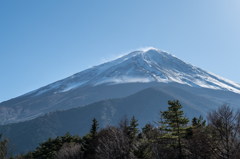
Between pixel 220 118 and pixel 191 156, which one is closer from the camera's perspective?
pixel 220 118

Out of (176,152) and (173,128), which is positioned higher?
(173,128)

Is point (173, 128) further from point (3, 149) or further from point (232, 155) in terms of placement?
point (3, 149)

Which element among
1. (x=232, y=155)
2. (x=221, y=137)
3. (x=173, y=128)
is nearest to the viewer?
(x=232, y=155)

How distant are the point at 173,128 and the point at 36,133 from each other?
615 ft

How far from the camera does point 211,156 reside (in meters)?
23.6

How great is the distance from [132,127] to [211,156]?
629 inches

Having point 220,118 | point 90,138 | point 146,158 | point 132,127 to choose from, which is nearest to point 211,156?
point 220,118

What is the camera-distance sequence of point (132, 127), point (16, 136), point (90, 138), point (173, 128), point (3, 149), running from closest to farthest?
point (173, 128)
point (3, 149)
point (132, 127)
point (90, 138)
point (16, 136)

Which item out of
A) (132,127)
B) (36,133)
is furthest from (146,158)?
(36,133)

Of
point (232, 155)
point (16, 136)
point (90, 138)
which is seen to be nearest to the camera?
point (232, 155)

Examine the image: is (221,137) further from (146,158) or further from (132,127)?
(132,127)

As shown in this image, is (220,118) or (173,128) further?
(173,128)

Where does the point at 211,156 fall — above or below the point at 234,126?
below

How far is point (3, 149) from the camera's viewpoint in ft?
94.5
